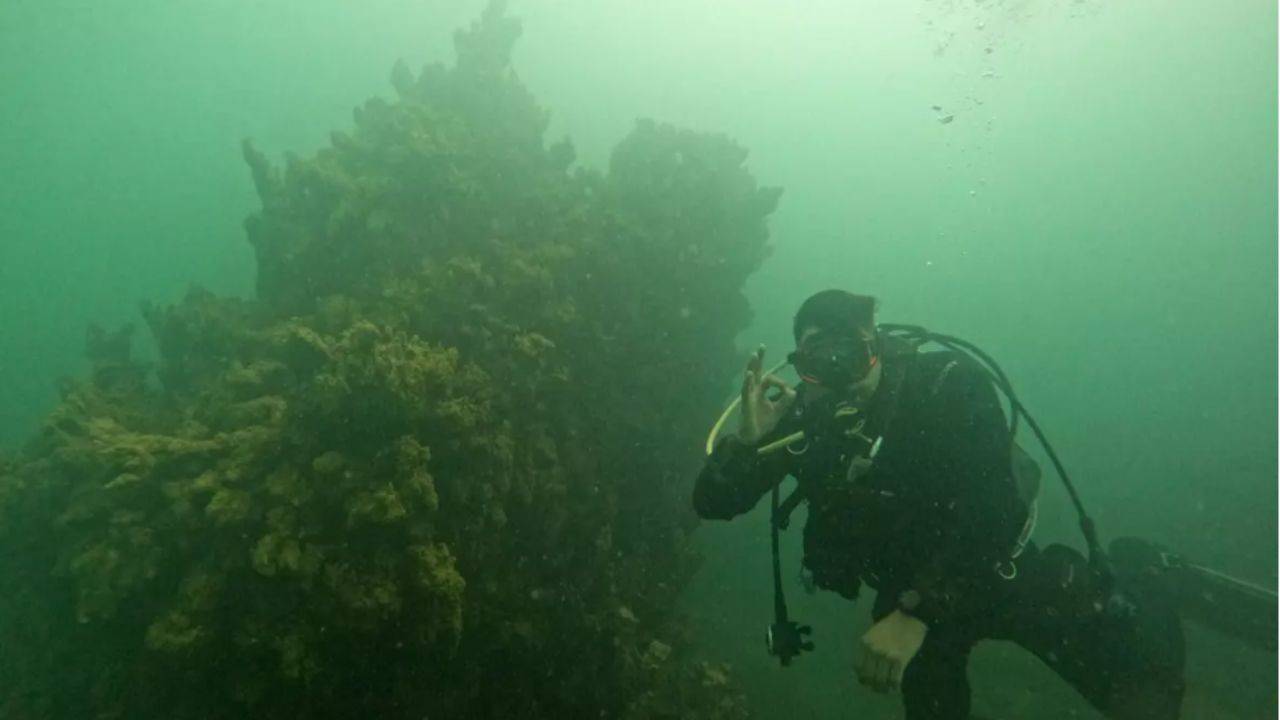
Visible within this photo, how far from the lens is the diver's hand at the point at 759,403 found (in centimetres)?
353

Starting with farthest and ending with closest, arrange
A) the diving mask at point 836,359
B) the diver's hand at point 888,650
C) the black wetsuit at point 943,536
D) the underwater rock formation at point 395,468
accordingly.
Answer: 1. the underwater rock formation at point 395,468
2. the diving mask at point 836,359
3. the black wetsuit at point 943,536
4. the diver's hand at point 888,650

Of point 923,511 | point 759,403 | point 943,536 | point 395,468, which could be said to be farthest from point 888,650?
point 395,468

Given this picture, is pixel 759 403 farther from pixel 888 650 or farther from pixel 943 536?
pixel 888 650

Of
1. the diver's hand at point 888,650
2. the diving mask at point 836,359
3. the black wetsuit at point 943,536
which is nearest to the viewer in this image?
the diver's hand at point 888,650

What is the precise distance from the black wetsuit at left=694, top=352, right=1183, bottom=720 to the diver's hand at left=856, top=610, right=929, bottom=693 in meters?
0.10

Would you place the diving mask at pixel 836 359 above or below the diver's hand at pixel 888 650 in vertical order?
above

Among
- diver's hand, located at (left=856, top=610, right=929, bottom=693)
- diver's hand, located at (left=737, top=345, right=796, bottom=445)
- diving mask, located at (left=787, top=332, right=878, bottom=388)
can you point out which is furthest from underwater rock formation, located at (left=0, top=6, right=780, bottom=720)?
diver's hand, located at (left=856, top=610, right=929, bottom=693)

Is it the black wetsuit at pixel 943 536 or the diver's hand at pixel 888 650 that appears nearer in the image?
the diver's hand at pixel 888 650

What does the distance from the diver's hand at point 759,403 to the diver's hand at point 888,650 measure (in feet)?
4.19

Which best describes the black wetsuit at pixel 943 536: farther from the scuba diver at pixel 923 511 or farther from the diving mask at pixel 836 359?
the diving mask at pixel 836 359

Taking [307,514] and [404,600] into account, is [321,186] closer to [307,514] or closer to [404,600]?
[307,514]

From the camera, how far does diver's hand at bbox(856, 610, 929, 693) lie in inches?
98.3

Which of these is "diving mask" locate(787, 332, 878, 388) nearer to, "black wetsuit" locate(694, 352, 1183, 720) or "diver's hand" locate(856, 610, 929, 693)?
"black wetsuit" locate(694, 352, 1183, 720)

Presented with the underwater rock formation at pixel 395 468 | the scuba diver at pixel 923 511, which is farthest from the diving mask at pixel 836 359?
the underwater rock formation at pixel 395 468
